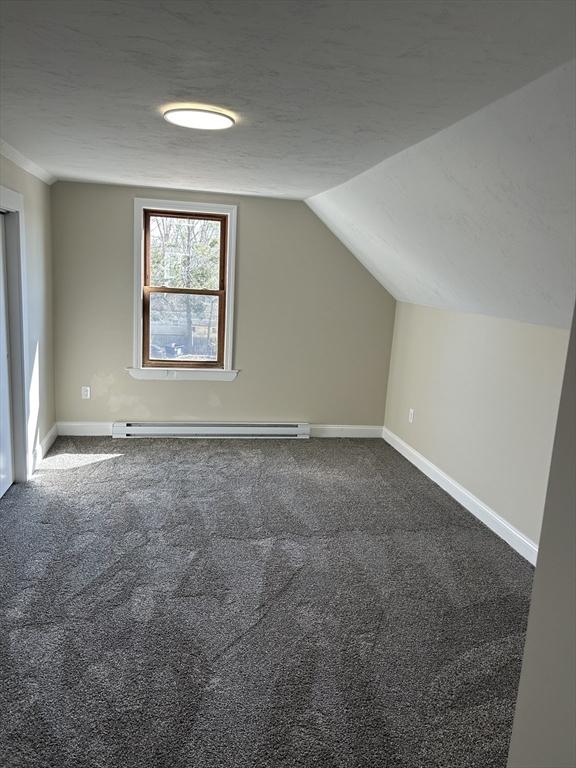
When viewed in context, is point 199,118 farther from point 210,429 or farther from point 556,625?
point 210,429

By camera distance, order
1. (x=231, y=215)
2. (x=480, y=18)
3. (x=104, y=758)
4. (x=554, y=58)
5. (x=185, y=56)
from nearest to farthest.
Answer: (x=480, y=18) → (x=554, y=58) → (x=185, y=56) → (x=104, y=758) → (x=231, y=215)

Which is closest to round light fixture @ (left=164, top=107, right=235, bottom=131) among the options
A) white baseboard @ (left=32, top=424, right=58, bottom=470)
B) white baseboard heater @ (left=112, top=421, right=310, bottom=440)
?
white baseboard @ (left=32, top=424, right=58, bottom=470)

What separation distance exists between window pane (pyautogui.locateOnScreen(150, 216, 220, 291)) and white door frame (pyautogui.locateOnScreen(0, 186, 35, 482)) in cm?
136

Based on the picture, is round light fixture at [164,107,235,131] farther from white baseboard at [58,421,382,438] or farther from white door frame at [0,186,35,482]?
white baseboard at [58,421,382,438]

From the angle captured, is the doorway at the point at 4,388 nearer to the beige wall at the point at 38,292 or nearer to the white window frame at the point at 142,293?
the beige wall at the point at 38,292

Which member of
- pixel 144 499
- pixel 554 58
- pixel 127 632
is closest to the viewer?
pixel 554 58

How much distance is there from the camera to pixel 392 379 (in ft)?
18.1

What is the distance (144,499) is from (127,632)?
147 cm

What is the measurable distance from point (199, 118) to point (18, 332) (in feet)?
7.07

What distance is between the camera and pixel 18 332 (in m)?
3.85

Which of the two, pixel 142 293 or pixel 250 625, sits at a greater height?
pixel 142 293

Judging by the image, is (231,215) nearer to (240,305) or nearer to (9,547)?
(240,305)

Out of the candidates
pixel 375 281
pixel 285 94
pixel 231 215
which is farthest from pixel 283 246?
pixel 285 94

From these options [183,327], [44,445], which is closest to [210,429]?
[183,327]
